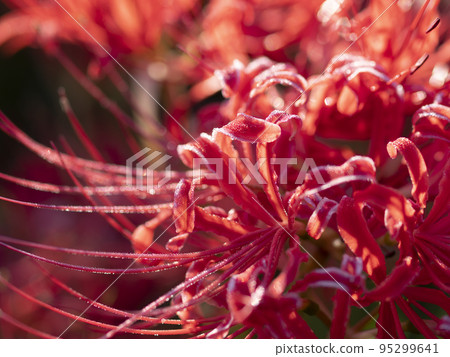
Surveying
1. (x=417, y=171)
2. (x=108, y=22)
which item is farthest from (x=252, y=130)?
(x=108, y=22)

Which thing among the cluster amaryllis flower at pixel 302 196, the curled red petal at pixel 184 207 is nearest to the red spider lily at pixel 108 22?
the cluster amaryllis flower at pixel 302 196

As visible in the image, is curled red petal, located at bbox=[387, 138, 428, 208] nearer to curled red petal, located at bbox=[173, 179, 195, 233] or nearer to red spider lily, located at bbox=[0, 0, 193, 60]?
curled red petal, located at bbox=[173, 179, 195, 233]

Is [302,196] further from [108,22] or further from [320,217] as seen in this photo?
[108,22]

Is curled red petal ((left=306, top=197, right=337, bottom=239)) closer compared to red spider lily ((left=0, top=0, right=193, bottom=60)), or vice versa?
curled red petal ((left=306, top=197, right=337, bottom=239))

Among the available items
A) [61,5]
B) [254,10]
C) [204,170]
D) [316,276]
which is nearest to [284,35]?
[254,10]

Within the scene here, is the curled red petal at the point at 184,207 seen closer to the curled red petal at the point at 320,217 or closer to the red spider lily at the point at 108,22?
the curled red petal at the point at 320,217

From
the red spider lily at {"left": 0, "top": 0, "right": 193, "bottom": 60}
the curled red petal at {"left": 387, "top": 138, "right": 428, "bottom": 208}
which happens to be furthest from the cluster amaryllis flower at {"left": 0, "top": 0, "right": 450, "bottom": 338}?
the red spider lily at {"left": 0, "top": 0, "right": 193, "bottom": 60}

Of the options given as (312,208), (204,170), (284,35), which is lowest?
(312,208)
